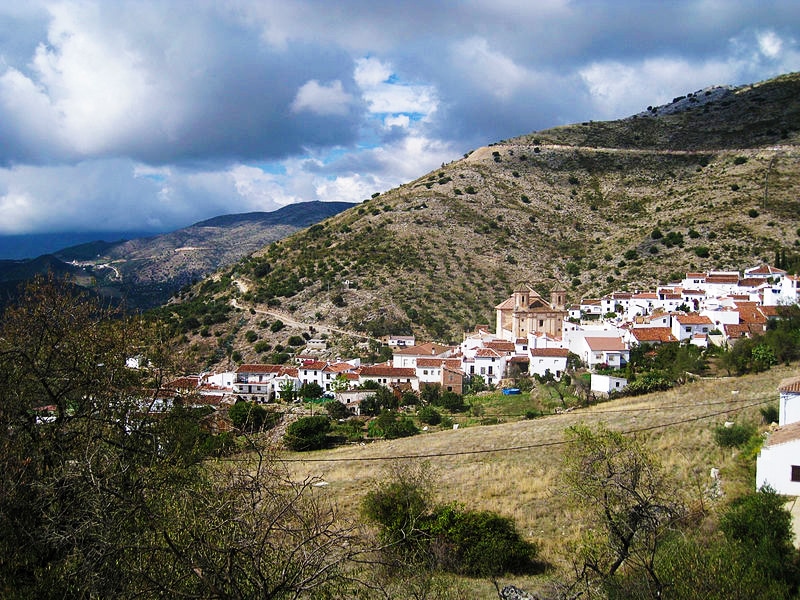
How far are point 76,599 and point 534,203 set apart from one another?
7415cm

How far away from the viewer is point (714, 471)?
15695mm

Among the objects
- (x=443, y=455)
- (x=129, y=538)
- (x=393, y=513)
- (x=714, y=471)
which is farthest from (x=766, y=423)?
(x=129, y=538)

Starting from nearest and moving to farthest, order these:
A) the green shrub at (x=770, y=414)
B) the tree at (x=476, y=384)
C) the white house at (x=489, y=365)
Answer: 1. the green shrub at (x=770, y=414)
2. the tree at (x=476, y=384)
3. the white house at (x=489, y=365)

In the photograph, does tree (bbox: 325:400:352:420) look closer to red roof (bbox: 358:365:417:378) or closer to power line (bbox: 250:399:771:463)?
red roof (bbox: 358:365:417:378)

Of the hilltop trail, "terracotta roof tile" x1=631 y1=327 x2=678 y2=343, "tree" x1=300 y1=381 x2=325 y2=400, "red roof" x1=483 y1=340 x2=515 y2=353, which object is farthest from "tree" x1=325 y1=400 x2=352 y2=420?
"terracotta roof tile" x1=631 y1=327 x2=678 y2=343

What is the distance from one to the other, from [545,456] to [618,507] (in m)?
10.1

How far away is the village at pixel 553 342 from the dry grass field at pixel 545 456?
277 inches

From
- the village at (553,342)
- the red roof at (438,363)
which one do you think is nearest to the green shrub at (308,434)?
the village at (553,342)

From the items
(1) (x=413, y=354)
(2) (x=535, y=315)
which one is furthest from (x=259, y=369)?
(2) (x=535, y=315)

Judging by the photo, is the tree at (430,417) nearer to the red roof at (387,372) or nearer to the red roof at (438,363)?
the red roof at (387,372)

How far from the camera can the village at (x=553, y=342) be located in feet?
121

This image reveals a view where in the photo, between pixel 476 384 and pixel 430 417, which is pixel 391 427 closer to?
pixel 430 417

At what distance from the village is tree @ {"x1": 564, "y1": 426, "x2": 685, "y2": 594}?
73.6 feet

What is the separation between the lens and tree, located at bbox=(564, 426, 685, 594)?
907cm
